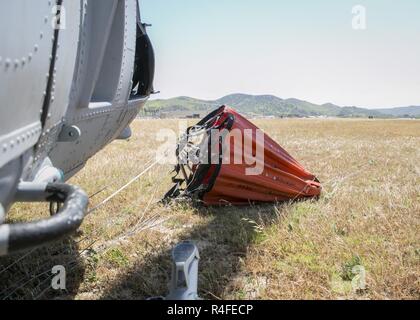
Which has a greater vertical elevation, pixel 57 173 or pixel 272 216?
pixel 57 173

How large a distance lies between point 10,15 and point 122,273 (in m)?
3.14

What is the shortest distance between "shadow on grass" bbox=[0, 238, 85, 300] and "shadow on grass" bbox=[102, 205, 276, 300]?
1.68 feet

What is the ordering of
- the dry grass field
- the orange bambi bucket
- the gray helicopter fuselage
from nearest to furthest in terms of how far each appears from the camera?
1. the gray helicopter fuselage
2. the dry grass field
3. the orange bambi bucket

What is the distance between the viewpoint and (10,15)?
178 centimetres

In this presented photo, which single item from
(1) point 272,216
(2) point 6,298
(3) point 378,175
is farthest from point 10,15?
(3) point 378,175

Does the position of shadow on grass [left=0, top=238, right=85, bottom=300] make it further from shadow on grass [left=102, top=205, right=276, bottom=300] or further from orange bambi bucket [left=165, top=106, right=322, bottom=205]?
orange bambi bucket [left=165, top=106, right=322, bottom=205]

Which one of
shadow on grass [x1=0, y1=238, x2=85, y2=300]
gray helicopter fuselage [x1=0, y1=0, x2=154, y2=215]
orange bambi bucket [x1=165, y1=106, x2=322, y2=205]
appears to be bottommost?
shadow on grass [x1=0, y1=238, x2=85, y2=300]

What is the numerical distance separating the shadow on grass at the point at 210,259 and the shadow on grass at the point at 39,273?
0.51 m

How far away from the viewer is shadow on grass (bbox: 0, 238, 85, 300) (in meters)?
3.93

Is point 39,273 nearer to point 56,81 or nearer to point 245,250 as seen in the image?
point 245,250

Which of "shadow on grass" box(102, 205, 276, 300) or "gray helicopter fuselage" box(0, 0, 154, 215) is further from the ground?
"gray helicopter fuselage" box(0, 0, 154, 215)

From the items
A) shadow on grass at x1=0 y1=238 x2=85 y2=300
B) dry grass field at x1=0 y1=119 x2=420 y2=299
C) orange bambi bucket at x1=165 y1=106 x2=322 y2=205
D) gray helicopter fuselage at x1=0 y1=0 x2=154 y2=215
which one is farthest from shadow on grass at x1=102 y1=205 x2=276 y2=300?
gray helicopter fuselage at x1=0 y1=0 x2=154 y2=215

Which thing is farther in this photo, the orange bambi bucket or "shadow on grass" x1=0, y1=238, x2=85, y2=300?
the orange bambi bucket
